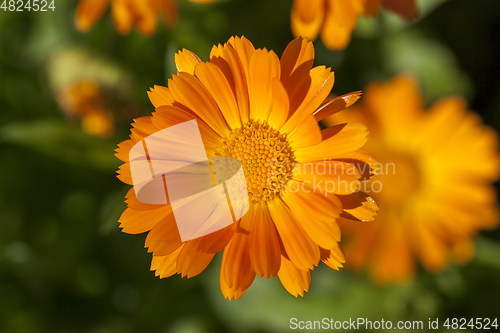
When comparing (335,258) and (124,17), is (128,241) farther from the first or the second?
(335,258)

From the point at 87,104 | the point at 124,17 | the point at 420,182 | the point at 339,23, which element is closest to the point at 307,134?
the point at 339,23

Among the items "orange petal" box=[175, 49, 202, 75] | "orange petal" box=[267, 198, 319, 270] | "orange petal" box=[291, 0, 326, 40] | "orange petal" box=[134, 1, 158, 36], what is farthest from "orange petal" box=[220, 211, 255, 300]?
"orange petal" box=[134, 1, 158, 36]

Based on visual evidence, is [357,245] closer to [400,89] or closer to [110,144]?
[400,89]

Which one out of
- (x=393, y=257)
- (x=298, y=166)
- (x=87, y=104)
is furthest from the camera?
(x=393, y=257)

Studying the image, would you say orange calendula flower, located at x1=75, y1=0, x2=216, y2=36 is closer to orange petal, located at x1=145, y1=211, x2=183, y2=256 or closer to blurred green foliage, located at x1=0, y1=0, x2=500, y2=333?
blurred green foliage, located at x1=0, y1=0, x2=500, y2=333

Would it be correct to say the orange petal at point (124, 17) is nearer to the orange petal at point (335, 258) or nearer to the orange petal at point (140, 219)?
the orange petal at point (140, 219)

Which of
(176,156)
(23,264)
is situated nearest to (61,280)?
(23,264)
